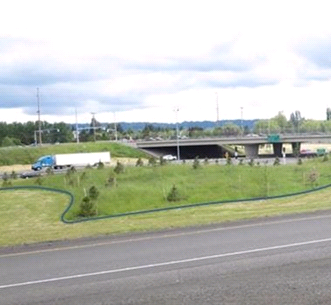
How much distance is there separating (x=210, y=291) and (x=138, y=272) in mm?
1936

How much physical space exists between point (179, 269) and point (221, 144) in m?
112

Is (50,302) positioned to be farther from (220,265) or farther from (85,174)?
(85,174)

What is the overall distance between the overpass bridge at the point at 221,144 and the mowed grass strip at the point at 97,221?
7988 cm

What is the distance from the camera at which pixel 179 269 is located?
33.7 ft

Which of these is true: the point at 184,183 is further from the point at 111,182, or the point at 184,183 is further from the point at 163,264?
the point at 163,264

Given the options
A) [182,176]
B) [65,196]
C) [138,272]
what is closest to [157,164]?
[182,176]

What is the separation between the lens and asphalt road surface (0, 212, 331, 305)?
27.7 feet

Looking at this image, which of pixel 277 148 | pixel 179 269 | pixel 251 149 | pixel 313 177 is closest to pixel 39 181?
pixel 313 177

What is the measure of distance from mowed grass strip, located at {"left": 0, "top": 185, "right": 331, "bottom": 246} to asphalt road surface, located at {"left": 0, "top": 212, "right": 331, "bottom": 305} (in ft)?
4.63

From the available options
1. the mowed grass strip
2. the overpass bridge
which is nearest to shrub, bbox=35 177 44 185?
the mowed grass strip

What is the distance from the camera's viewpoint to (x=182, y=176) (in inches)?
2025

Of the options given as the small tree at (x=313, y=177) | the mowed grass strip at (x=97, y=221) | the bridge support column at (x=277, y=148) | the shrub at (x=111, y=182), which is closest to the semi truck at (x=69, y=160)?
the shrub at (x=111, y=182)

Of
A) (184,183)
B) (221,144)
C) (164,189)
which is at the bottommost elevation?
(164,189)

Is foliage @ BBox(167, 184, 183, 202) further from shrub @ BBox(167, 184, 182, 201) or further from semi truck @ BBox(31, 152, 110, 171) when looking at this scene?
semi truck @ BBox(31, 152, 110, 171)
